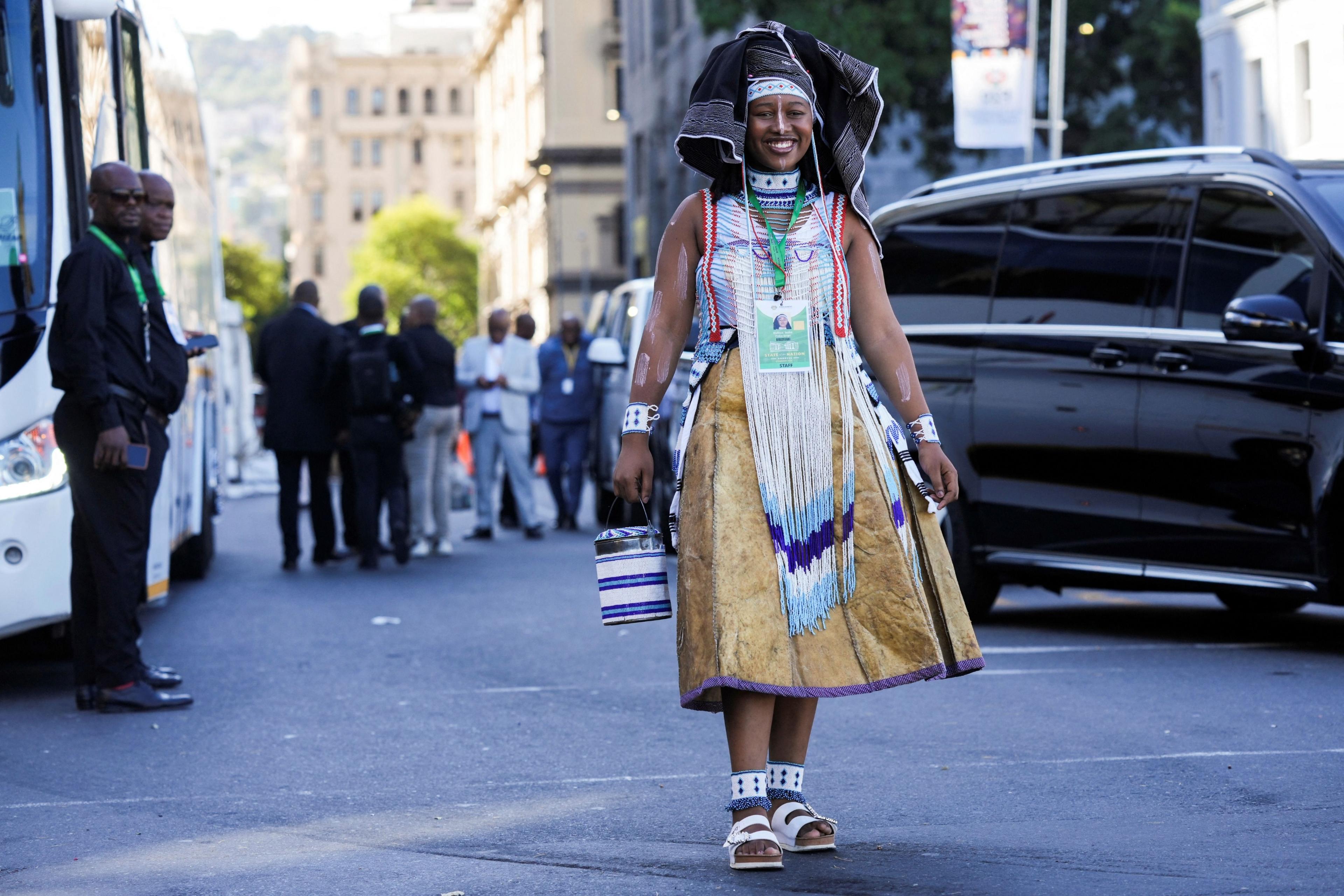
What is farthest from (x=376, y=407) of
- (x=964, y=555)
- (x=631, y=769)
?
(x=631, y=769)

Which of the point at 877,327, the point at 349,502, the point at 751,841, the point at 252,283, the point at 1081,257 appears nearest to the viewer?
the point at 751,841

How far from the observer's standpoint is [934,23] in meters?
32.5

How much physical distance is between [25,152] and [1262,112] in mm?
20362

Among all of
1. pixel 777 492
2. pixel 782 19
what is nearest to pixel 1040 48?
A: pixel 782 19

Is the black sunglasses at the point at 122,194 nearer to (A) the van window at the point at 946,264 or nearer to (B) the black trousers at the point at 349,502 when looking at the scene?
(A) the van window at the point at 946,264

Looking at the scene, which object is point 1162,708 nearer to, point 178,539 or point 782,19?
point 178,539

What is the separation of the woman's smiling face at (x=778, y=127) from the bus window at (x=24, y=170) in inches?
164

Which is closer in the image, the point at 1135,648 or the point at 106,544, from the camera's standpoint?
the point at 106,544

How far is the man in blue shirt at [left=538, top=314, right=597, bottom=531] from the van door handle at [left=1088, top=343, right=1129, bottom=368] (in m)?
9.07

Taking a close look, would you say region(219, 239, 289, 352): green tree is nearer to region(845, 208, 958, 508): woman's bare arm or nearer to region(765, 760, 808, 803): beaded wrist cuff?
region(845, 208, 958, 508): woman's bare arm

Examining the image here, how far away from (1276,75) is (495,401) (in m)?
12.3

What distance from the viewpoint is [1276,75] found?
24969mm

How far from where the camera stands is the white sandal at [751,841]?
4.72 meters

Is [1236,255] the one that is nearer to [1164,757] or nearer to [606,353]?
[1164,757]
